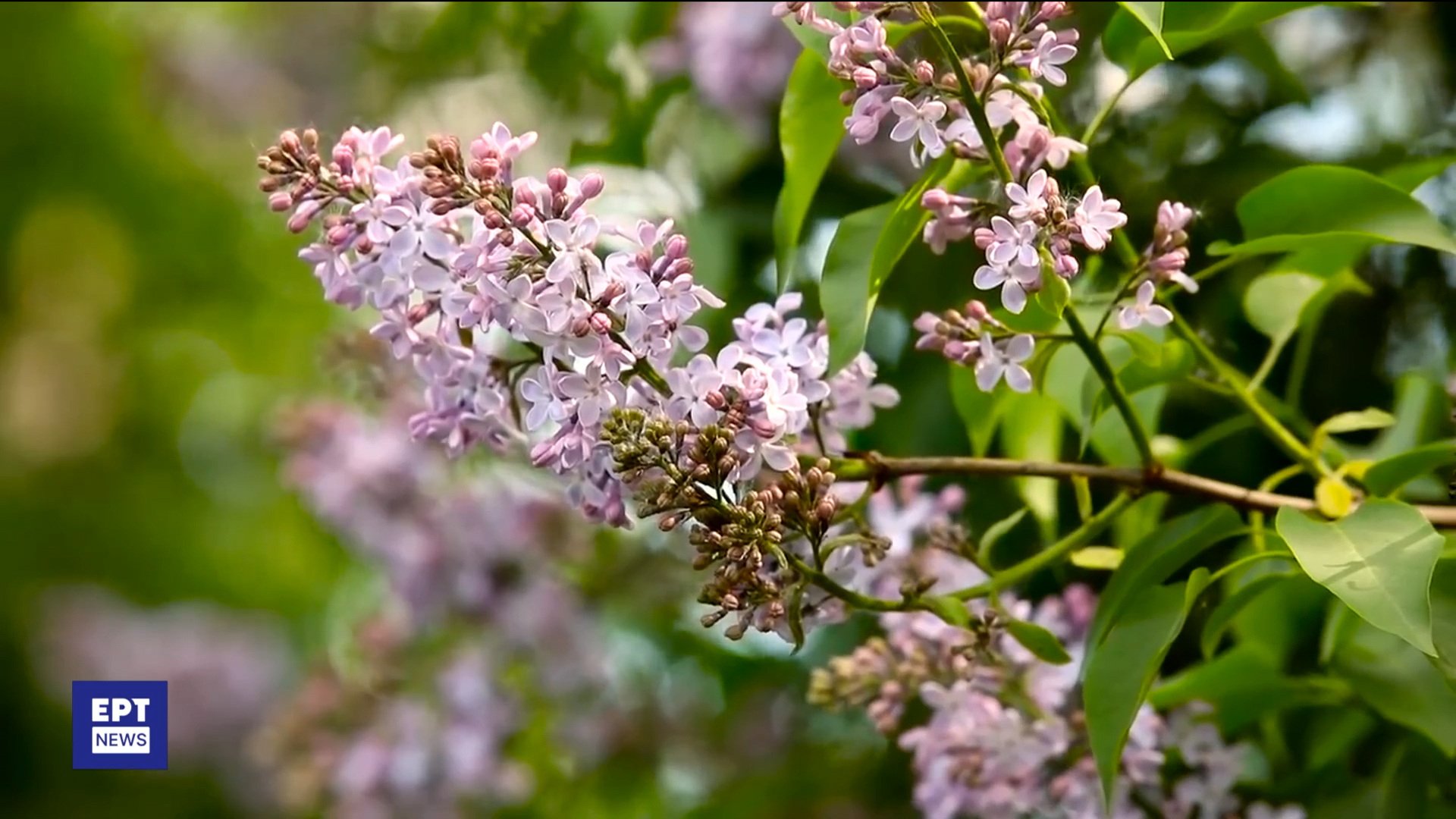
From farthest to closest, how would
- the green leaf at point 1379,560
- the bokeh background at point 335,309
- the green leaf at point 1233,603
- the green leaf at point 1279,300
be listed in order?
the bokeh background at point 335,309, the green leaf at point 1279,300, the green leaf at point 1233,603, the green leaf at point 1379,560

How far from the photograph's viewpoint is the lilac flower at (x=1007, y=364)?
41cm

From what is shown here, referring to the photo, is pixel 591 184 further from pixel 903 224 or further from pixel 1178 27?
pixel 1178 27

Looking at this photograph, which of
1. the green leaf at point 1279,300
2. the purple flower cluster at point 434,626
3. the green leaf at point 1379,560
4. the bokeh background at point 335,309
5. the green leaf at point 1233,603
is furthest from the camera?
the purple flower cluster at point 434,626

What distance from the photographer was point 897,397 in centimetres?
47

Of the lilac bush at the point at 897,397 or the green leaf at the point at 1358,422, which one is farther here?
the green leaf at the point at 1358,422

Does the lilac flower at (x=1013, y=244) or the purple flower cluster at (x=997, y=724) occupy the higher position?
the lilac flower at (x=1013, y=244)

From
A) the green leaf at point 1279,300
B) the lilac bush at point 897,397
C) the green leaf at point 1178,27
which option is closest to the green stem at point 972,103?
the lilac bush at point 897,397

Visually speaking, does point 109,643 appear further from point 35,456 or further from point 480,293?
point 480,293

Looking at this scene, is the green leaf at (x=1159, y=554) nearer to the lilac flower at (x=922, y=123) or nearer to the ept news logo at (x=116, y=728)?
the lilac flower at (x=922, y=123)

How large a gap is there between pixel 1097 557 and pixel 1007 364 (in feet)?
0.38

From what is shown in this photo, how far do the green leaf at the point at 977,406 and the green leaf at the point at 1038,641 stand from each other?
0.30 ft

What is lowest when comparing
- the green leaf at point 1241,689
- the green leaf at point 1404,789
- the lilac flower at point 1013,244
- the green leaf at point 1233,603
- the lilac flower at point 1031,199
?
the green leaf at point 1404,789

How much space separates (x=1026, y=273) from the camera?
376 mm

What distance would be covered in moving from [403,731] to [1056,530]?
640mm
